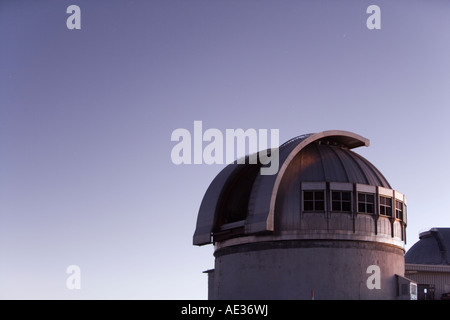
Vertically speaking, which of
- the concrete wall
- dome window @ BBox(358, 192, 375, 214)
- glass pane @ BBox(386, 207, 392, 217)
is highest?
dome window @ BBox(358, 192, 375, 214)

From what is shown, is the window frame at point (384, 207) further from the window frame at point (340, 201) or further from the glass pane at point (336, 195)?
the glass pane at point (336, 195)

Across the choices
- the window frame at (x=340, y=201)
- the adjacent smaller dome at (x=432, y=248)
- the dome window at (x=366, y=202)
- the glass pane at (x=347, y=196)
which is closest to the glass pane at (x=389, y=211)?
the dome window at (x=366, y=202)

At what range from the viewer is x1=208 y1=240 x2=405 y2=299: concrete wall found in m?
38.1

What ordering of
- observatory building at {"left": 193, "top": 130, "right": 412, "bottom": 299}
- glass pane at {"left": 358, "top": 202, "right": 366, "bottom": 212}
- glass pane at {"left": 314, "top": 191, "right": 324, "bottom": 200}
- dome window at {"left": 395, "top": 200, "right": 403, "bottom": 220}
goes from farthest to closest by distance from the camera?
dome window at {"left": 395, "top": 200, "right": 403, "bottom": 220} < glass pane at {"left": 358, "top": 202, "right": 366, "bottom": 212} < glass pane at {"left": 314, "top": 191, "right": 324, "bottom": 200} < observatory building at {"left": 193, "top": 130, "right": 412, "bottom": 299}

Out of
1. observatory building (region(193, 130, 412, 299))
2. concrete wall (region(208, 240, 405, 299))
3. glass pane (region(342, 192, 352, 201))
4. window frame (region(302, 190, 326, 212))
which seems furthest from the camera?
glass pane (region(342, 192, 352, 201))

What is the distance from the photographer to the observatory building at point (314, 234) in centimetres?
3822

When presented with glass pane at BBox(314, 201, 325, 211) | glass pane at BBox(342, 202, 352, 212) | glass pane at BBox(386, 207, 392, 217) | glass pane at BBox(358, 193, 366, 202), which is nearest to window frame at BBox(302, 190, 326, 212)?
glass pane at BBox(314, 201, 325, 211)

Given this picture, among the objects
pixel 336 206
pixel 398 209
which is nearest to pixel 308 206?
pixel 336 206

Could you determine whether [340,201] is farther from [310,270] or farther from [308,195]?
[310,270]

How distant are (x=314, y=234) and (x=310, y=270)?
6.73 feet

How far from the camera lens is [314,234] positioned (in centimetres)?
3822

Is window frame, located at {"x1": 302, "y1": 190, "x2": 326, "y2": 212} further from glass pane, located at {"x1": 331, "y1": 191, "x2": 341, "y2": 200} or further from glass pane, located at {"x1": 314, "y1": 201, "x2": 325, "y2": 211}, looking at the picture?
glass pane, located at {"x1": 331, "y1": 191, "x2": 341, "y2": 200}

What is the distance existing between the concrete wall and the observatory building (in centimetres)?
6
